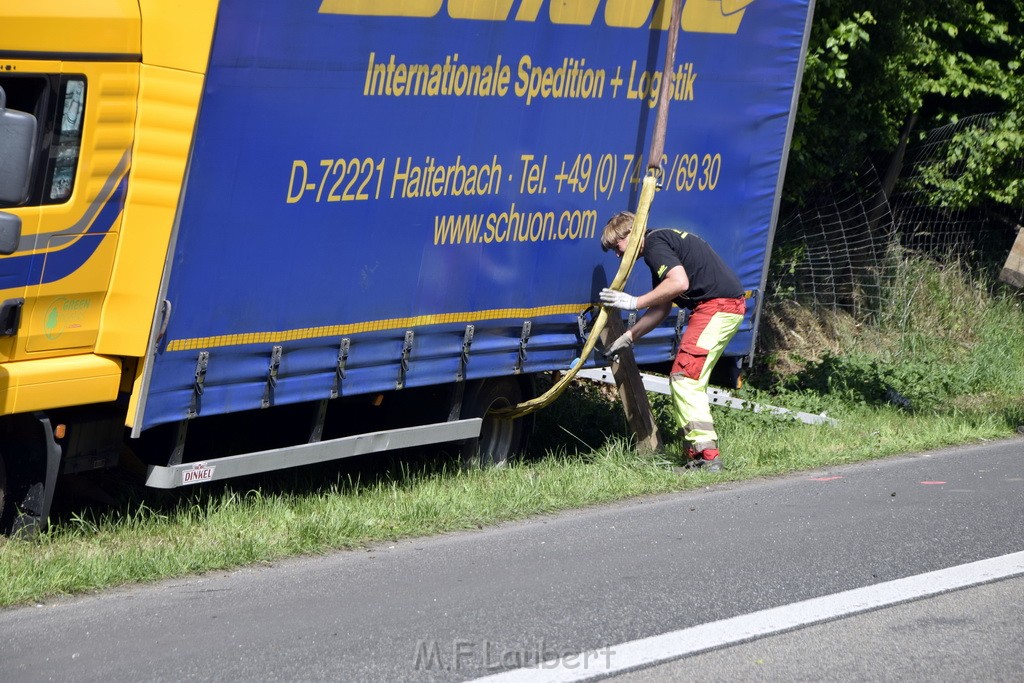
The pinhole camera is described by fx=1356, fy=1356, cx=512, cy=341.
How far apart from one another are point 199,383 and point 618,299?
3.10 metres

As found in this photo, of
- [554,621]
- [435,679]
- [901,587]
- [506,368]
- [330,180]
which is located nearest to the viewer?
[435,679]

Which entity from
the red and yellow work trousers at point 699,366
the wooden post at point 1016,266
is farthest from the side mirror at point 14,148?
the wooden post at point 1016,266

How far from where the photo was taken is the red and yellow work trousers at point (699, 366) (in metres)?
9.05

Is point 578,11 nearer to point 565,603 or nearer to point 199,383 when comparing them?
point 199,383

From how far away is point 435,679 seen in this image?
4875 mm

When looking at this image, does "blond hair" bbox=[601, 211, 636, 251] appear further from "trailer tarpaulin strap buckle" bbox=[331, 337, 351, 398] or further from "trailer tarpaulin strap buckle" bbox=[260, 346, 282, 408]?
"trailer tarpaulin strap buckle" bbox=[260, 346, 282, 408]

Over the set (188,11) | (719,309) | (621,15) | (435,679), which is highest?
(621,15)

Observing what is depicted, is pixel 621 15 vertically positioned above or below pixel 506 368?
above

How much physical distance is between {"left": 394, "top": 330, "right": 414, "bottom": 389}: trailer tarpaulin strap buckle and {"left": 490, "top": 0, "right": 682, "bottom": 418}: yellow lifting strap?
1.41 m

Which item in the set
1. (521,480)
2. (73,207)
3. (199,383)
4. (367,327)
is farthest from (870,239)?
(73,207)

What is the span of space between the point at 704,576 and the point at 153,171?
10.7ft

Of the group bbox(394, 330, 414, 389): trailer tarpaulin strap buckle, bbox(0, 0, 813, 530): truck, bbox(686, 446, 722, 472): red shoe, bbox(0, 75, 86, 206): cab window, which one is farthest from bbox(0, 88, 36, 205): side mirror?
bbox(686, 446, 722, 472): red shoe

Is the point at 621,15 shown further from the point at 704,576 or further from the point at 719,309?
the point at 704,576

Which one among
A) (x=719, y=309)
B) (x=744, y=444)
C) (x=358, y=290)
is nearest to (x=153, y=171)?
(x=358, y=290)
